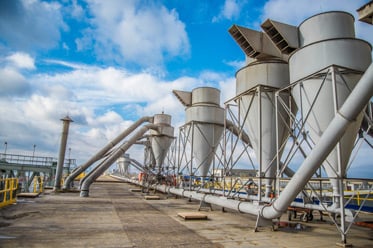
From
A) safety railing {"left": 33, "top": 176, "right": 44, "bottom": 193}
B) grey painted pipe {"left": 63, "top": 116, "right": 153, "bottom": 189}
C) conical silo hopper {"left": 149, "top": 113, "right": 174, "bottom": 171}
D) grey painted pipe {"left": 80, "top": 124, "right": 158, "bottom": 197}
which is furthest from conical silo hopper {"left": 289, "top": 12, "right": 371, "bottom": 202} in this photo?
conical silo hopper {"left": 149, "top": 113, "right": 174, "bottom": 171}

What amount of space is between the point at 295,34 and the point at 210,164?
11578 mm

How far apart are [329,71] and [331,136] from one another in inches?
111

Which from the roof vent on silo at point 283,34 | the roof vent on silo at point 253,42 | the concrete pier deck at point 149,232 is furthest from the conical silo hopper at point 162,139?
the roof vent on silo at point 283,34

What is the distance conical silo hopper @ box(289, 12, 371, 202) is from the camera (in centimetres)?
899

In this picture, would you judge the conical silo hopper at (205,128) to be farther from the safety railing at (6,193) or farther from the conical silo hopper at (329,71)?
the safety railing at (6,193)

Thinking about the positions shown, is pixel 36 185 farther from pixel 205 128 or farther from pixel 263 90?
pixel 263 90

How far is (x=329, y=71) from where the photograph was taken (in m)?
8.84

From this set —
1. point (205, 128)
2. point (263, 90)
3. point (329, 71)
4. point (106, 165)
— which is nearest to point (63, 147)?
point (106, 165)

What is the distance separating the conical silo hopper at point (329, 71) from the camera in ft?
29.5

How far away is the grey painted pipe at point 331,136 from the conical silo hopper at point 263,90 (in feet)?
12.0

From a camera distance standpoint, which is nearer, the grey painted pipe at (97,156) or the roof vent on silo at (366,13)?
the roof vent on silo at (366,13)

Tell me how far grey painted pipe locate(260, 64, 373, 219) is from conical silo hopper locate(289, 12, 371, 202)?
142 cm

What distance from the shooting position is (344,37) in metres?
9.31

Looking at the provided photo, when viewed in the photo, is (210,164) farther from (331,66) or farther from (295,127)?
(331,66)
